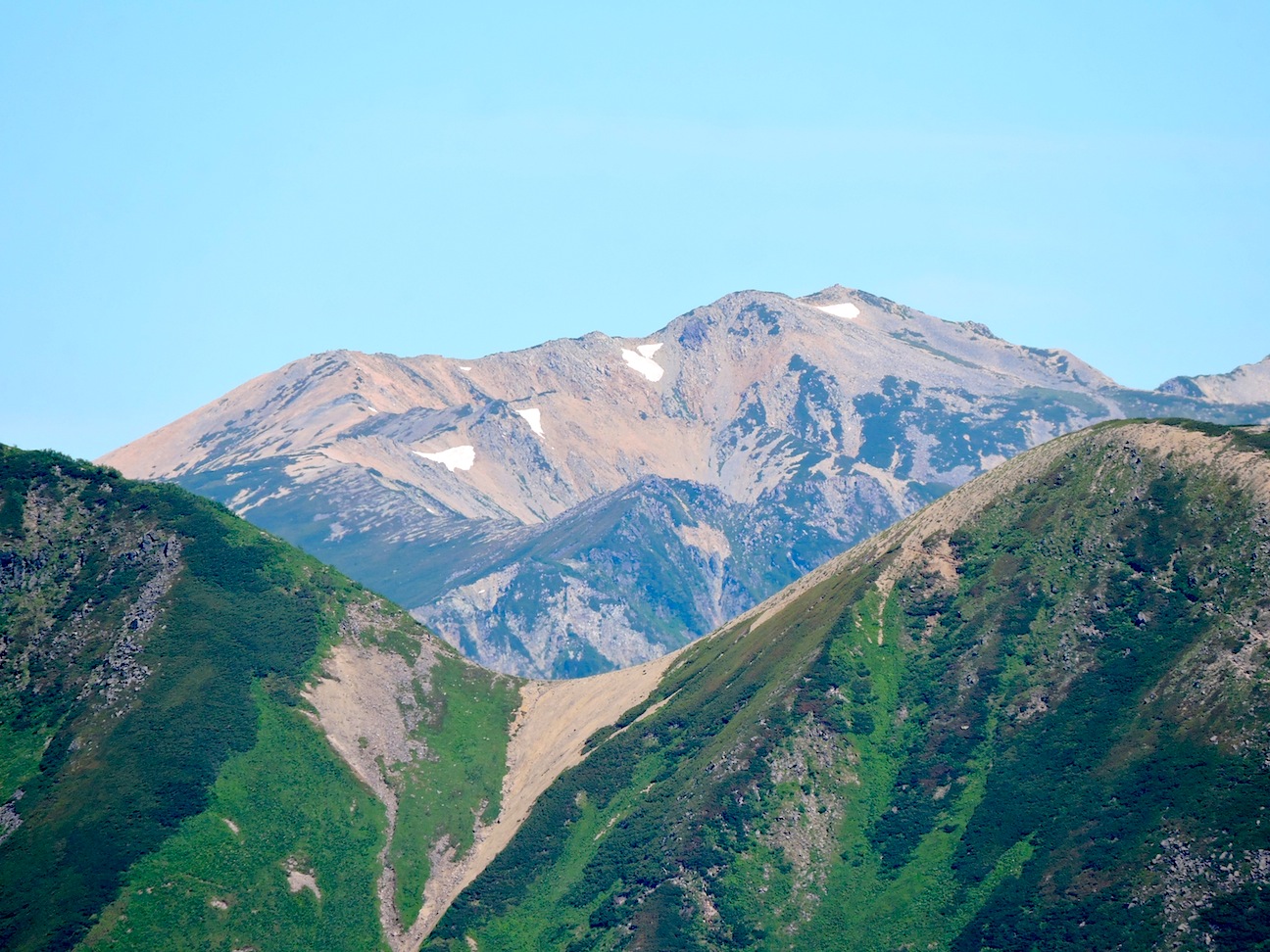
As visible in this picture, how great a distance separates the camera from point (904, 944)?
182500 millimetres

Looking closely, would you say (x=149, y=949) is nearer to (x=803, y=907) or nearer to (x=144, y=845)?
(x=144, y=845)

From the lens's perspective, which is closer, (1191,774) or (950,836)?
(1191,774)

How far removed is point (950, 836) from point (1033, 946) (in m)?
27.1

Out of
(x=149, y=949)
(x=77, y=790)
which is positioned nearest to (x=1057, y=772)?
(x=149, y=949)

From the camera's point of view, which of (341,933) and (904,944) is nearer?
(904,944)

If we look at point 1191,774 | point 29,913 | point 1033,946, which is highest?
point 29,913

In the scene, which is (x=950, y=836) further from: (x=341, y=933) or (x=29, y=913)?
(x=29, y=913)

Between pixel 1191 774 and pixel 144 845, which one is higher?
pixel 144 845

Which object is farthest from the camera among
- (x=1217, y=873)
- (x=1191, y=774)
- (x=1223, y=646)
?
(x=1223, y=646)

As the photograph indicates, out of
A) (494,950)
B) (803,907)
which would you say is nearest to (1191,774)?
(803,907)

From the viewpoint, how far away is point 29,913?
592ft

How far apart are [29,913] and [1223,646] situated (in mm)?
143574

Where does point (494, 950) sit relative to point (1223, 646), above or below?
below

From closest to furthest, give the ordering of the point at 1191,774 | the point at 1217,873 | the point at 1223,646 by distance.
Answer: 1. the point at 1217,873
2. the point at 1191,774
3. the point at 1223,646
